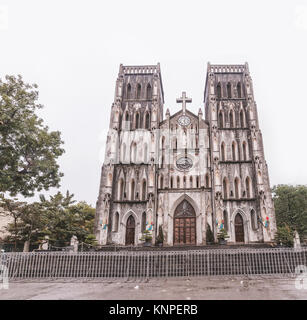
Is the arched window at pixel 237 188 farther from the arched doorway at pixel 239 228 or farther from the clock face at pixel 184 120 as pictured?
the clock face at pixel 184 120

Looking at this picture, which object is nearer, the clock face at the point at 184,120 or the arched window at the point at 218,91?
the clock face at the point at 184,120

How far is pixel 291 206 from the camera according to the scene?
32.7 metres

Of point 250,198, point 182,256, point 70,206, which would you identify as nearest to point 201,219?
point 250,198

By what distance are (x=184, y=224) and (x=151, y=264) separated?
12.5 meters

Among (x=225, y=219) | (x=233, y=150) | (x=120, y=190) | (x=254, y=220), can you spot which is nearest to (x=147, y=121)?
(x=120, y=190)

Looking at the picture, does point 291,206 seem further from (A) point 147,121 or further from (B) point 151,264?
(B) point 151,264

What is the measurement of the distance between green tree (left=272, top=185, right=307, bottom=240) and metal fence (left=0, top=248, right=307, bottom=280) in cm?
2300

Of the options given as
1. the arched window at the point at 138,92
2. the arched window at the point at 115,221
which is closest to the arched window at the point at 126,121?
the arched window at the point at 138,92

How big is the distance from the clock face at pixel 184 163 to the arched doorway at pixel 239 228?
6.37m

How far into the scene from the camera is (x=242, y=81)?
91.8 feet

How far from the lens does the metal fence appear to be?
34.9ft

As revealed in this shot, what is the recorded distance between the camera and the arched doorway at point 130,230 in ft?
73.6

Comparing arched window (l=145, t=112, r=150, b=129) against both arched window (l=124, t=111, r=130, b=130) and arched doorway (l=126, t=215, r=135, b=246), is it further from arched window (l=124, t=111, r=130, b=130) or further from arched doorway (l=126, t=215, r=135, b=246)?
arched doorway (l=126, t=215, r=135, b=246)

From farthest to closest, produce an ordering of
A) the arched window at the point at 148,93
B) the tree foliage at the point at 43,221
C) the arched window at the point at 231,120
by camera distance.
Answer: the arched window at the point at 148,93
the arched window at the point at 231,120
the tree foliage at the point at 43,221
